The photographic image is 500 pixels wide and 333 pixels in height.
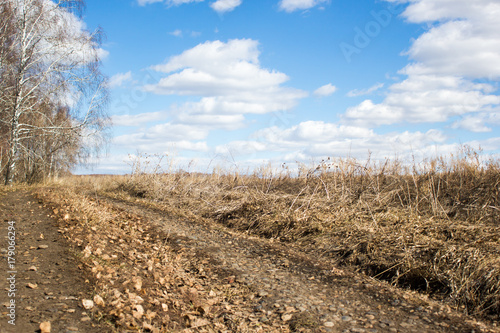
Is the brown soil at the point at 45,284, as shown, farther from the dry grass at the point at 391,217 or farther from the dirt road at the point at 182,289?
the dry grass at the point at 391,217

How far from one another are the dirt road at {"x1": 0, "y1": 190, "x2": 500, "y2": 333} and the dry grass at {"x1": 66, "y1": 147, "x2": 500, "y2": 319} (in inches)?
20.0

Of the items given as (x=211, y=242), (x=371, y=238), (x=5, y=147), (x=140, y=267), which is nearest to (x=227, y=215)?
(x=211, y=242)

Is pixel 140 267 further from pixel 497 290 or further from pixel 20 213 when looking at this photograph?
pixel 497 290

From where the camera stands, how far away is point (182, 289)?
379 centimetres

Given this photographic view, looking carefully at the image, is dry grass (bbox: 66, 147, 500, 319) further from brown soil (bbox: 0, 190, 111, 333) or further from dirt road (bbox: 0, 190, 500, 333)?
brown soil (bbox: 0, 190, 111, 333)

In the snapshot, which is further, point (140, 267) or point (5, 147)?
point (5, 147)

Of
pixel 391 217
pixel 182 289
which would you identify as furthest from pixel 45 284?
pixel 391 217

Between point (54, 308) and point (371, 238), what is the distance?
169 inches

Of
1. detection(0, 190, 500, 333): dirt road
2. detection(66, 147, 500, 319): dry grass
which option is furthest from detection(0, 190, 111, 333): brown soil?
detection(66, 147, 500, 319): dry grass

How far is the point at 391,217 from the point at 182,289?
4136mm

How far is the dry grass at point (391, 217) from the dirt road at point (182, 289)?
0.51 meters

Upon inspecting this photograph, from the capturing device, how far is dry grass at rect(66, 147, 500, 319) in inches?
174

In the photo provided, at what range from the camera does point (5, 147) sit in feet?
42.7

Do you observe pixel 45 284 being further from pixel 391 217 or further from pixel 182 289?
pixel 391 217
